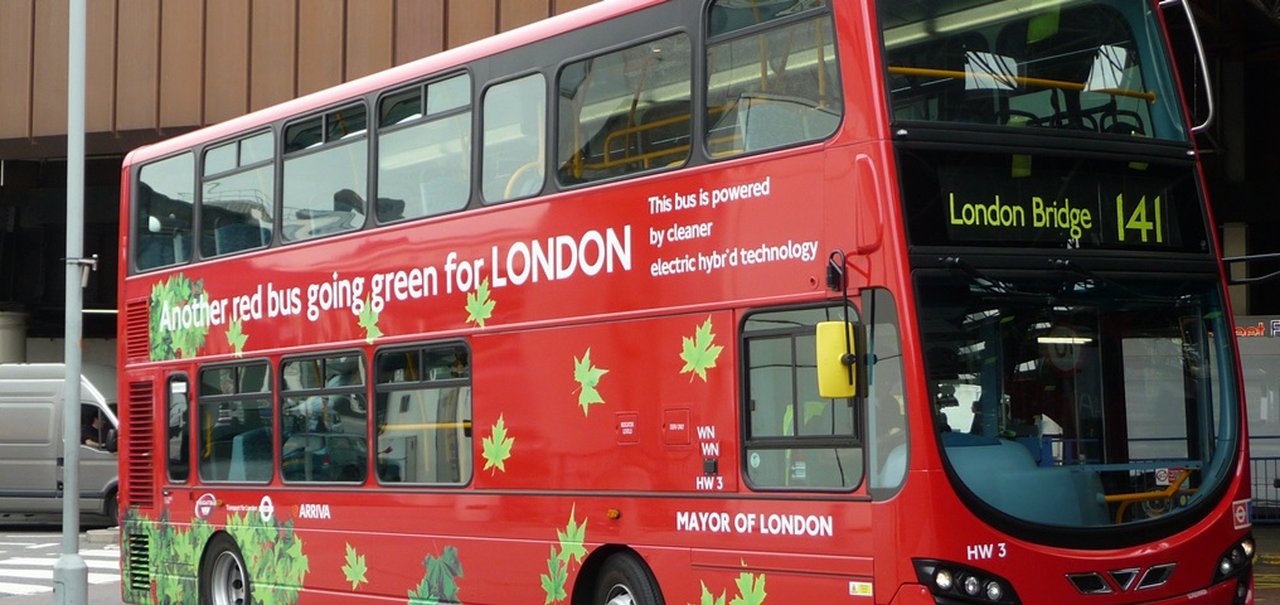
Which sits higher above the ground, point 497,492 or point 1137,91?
point 1137,91

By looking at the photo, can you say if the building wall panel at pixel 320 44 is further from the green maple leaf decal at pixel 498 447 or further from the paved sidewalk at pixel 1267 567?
the green maple leaf decal at pixel 498 447

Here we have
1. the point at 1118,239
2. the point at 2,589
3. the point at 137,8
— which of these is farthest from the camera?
the point at 137,8

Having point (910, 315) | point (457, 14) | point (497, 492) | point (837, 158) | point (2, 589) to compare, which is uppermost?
point (457, 14)

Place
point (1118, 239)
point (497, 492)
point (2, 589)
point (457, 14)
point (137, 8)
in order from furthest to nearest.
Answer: point (137, 8) < point (457, 14) < point (2, 589) < point (497, 492) < point (1118, 239)

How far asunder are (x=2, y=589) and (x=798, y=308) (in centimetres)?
1258

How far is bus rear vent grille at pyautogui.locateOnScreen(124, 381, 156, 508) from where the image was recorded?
1512 cm

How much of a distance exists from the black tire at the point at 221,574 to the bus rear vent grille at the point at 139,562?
1.04m

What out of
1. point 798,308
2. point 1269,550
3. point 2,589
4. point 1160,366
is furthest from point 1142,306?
point 2,589

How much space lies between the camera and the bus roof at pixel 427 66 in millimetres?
10516

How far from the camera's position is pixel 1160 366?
8867 millimetres

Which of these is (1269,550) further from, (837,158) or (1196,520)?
(837,158)

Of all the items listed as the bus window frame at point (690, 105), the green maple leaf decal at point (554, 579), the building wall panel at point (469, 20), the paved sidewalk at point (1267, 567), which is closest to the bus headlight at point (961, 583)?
the bus window frame at point (690, 105)

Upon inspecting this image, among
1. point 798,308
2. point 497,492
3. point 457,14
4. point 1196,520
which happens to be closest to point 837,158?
point 798,308

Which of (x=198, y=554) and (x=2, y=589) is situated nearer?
(x=198, y=554)
